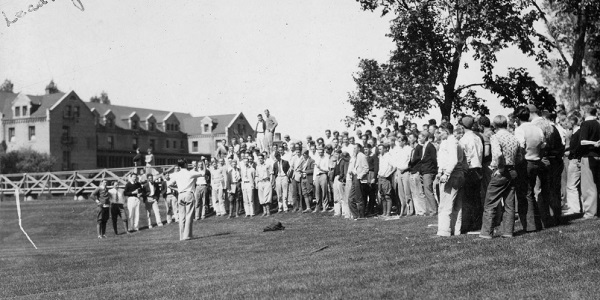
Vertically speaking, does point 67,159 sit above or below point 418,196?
above

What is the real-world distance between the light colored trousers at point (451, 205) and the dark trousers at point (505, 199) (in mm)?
928

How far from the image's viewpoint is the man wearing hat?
13.5 m

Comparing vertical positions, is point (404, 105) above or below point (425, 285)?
→ above

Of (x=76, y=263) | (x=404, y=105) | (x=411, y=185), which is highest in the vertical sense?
(x=404, y=105)

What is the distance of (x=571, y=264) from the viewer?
33.0 ft

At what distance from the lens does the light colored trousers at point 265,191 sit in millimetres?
25250

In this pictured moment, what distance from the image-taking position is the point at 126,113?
102875 millimetres

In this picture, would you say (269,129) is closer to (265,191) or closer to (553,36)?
(265,191)

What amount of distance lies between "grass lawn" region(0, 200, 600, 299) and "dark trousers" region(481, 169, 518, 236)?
1.23ft

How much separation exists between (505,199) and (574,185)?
286cm

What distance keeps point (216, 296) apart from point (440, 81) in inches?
813

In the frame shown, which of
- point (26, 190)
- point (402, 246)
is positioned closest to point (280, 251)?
point (402, 246)

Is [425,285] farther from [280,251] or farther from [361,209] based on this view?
[361,209]

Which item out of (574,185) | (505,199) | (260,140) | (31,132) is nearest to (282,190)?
(260,140)
